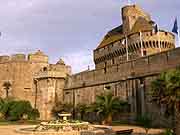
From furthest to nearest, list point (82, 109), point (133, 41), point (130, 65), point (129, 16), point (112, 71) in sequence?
1. point (129, 16)
2. point (133, 41)
3. point (82, 109)
4. point (112, 71)
5. point (130, 65)

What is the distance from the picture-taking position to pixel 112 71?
93.9 ft

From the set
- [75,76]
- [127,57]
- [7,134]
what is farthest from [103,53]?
[7,134]

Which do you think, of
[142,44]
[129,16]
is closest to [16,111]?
[142,44]

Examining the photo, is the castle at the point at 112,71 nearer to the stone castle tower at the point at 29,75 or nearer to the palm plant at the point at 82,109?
the stone castle tower at the point at 29,75

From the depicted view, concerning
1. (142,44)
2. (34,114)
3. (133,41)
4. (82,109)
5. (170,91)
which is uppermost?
(133,41)

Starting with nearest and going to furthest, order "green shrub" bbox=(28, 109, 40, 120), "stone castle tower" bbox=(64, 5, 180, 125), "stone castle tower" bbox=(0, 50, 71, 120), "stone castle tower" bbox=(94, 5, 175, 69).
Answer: "stone castle tower" bbox=(64, 5, 180, 125)
"green shrub" bbox=(28, 109, 40, 120)
"stone castle tower" bbox=(0, 50, 71, 120)
"stone castle tower" bbox=(94, 5, 175, 69)

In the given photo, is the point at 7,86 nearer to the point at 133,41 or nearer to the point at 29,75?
the point at 29,75

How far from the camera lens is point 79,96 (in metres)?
33.8

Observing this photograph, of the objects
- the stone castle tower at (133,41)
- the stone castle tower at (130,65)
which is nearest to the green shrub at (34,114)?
the stone castle tower at (130,65)

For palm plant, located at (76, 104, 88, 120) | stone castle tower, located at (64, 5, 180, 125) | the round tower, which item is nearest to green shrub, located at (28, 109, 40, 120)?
stone castle tower, located at (64, 5, 180, 125)

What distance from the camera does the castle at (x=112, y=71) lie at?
24797mm

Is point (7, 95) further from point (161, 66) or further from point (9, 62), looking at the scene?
point (161, 66)

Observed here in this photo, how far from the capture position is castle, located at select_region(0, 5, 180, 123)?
976 inches

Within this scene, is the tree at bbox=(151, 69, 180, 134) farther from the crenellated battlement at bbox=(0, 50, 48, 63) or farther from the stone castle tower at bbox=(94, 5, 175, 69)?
the crenellated battlement at bbox=(0, 50, 48, 63)
